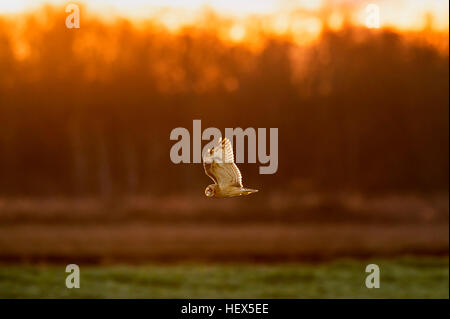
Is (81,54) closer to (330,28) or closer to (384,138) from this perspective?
(330,28)

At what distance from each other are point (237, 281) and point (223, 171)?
12.0 metres

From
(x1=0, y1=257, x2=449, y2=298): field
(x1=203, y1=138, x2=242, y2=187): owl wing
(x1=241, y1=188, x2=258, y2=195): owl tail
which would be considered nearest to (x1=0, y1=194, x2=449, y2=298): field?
(x1=0, y1=257, x2=449, y2=298): field

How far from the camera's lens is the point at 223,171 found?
4.31m

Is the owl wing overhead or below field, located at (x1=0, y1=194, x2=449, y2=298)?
below

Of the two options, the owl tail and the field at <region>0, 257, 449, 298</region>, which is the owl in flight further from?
the field at <region>0, 257, 449, 298</region>

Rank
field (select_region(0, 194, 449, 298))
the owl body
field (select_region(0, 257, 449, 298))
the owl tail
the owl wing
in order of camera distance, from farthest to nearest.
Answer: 1. field (select_region(0, 194, 449, 298))
2. field (select_region(0, 257, 449, 298))
3. the owl wing
4. the owl body
5. the owl tail

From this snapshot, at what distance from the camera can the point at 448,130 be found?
97.9 feet

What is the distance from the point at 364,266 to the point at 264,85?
12780 millimetres

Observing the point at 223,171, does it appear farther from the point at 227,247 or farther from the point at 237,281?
the point at 227,247

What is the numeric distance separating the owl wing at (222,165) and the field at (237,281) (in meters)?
9.64

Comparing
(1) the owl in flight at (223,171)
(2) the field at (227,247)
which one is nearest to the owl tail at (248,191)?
(1) the owl in flight at (223,171)

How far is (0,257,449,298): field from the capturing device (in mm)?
14336

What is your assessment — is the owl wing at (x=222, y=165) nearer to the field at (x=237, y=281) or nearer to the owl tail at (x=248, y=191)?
the owl tail at (x=248, y=191)

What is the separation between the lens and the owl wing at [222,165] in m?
4.20
